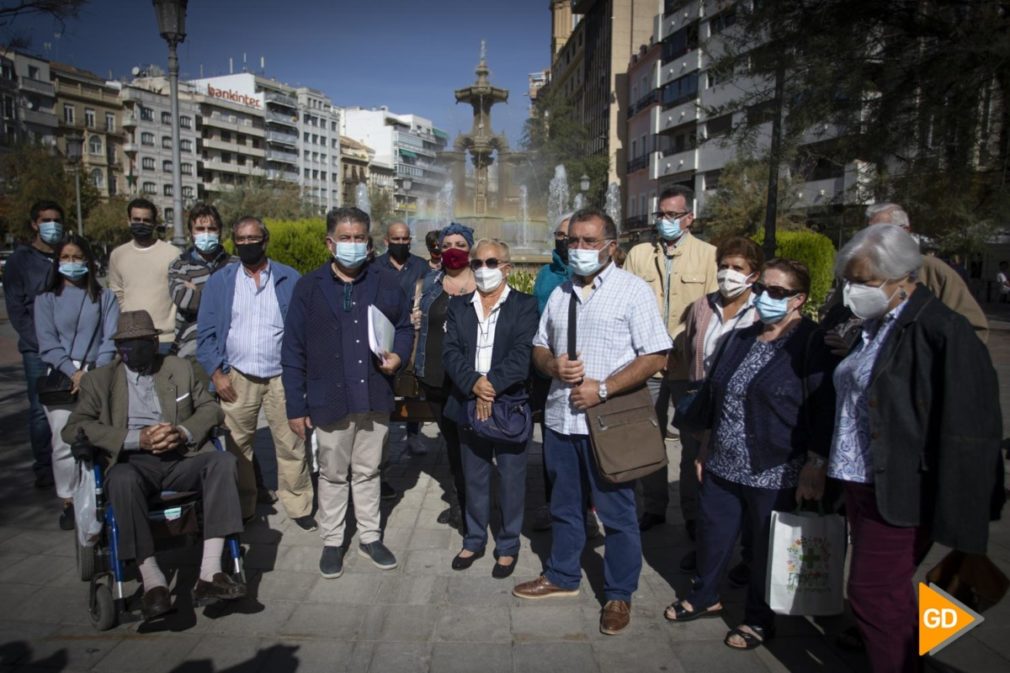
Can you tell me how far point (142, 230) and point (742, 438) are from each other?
189 inches

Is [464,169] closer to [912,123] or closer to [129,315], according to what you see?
[912,123]

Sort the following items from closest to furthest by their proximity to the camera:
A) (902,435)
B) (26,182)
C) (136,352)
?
(902,435)
(136,352)
(26,182)

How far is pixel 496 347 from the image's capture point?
4.14 meters

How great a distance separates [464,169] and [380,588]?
26.9 meters

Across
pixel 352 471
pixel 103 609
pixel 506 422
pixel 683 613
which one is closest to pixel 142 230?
pixel 352 471

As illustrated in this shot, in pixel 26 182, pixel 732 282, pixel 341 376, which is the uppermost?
pixel 26 182

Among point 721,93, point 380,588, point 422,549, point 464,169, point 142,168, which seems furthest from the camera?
point 142,168

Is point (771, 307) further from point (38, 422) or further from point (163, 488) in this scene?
point (38, 422)

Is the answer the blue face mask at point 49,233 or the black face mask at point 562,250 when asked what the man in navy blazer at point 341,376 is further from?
the blue face mask at point 49,233

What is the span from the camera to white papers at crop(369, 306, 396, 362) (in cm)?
428

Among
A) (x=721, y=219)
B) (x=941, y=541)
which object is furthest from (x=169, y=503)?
(x=721, y=219)

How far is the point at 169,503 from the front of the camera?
382 cm

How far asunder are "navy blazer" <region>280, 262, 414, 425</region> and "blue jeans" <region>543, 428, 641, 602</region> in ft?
4.16

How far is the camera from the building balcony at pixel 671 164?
144 feet
